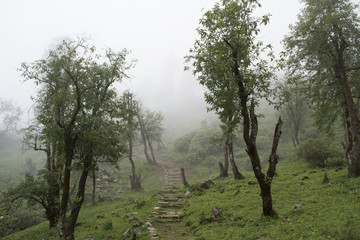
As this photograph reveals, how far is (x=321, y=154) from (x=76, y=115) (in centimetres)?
2222

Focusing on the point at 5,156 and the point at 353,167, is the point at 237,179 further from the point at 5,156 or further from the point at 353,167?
the point at 5,156

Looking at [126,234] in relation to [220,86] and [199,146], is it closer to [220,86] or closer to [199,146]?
[220,86]

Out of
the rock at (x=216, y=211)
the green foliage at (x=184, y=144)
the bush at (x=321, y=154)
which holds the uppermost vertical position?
the green foliage at (x=184, y=144)

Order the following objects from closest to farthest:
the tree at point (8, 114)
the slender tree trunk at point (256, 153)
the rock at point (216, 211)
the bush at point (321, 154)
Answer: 1. the slender tree trunk at point (256, 153)
2. the rock at point (216, 211)
3. the bush at point (321, 154)
4. the tree at point (8, 114)

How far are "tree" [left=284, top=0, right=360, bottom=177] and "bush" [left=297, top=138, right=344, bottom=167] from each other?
125 inches

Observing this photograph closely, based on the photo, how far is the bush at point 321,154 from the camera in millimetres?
18734

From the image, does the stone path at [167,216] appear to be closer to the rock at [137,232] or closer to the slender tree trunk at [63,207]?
the rock at [137,232]

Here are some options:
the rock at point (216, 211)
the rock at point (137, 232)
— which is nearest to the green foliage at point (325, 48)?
the rock at point (216, 211)

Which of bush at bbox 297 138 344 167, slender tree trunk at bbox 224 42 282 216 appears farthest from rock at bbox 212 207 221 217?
bush at bbox 297 138 344 167

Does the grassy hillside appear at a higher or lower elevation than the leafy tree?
lower

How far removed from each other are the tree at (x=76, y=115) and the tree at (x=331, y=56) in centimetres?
1528

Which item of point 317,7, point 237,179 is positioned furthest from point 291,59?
point 237,179

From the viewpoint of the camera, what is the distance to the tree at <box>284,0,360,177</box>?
45.7 ft

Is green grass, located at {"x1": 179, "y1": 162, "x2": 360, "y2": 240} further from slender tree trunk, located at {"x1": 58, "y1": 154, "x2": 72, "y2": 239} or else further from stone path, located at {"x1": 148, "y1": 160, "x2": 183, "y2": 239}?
slender tree trunk, located at {"x1": 58, "y1": 154, "x2": 72, "y2": 239}
